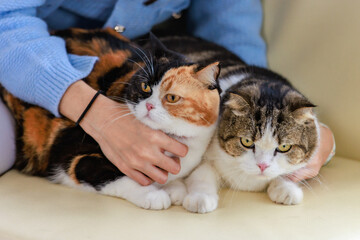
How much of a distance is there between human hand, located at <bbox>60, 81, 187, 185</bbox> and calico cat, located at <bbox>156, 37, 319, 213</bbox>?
0.39 feet

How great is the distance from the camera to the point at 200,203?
1.03 m

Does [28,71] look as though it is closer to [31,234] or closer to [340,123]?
[31,234]

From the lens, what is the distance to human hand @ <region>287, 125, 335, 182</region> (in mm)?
1181

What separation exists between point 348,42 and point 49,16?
1.15 metres

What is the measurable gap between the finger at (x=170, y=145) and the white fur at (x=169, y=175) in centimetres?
2

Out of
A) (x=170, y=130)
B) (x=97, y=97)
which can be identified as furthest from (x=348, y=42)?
(x=97, y=97)

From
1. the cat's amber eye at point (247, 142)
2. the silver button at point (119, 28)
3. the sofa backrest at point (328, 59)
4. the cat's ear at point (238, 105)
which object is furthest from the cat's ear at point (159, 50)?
the sofa backrest at point (328, 59)

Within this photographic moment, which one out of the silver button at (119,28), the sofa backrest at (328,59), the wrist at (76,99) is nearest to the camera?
the wrist at (76,99)

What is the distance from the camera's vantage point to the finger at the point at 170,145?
1073 mm

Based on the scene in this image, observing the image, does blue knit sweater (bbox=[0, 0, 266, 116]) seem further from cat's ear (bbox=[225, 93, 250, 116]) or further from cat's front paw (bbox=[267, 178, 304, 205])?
cat's front paw (bbox=[267, 178, 304, 205])

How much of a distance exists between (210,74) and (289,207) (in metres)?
0.43

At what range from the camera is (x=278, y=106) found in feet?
3.65

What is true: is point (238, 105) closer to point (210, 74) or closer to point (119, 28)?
point (210, 74)

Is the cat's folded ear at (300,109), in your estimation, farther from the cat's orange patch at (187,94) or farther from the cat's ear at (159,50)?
the cat's ear at (159,50)
